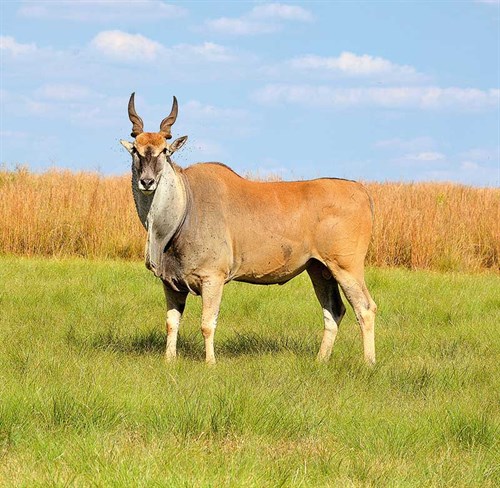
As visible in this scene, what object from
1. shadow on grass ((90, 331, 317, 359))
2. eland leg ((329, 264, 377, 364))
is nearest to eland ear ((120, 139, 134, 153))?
shadow on grass ((90, 331, 317, 359))

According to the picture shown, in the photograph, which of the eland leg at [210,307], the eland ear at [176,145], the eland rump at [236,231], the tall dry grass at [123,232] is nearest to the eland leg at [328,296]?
the eland rump at [236,231]

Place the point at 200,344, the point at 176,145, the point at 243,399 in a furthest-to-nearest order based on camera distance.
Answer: the point at 200,344 → the point at 176,145 → the point at 243,399

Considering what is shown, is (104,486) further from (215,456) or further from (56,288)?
(56,288)

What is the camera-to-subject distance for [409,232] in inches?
660

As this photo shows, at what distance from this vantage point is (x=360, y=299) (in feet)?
28.2

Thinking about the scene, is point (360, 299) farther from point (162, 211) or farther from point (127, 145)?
point (127, 145)

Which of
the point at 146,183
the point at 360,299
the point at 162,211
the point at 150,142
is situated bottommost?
the point at 360,299

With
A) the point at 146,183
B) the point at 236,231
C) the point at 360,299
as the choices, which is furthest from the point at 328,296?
the point at 146,183

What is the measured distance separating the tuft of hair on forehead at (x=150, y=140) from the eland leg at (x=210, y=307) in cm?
132

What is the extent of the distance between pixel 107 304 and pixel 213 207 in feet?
11.4

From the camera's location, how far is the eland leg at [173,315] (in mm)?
8055

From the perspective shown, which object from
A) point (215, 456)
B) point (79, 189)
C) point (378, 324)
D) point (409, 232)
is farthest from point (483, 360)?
point (79, 189)

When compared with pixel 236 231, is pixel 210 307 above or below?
below

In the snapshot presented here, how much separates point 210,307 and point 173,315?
0.47 m
